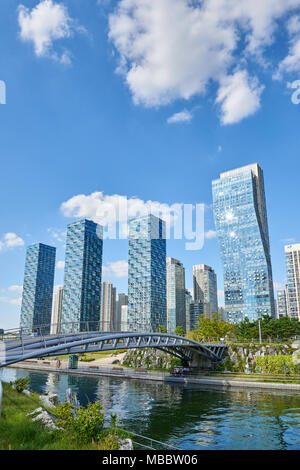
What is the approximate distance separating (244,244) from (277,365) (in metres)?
100.0

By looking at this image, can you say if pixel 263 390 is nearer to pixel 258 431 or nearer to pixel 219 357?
pixel 219 357

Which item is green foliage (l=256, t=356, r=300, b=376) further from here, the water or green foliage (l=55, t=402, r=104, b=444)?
green foliage (l=55, t=402, r=104, b=444)

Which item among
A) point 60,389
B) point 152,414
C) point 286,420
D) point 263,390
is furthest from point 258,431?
point 60,389

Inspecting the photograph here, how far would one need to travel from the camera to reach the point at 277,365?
198 ft

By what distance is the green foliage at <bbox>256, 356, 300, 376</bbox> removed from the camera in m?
58.9

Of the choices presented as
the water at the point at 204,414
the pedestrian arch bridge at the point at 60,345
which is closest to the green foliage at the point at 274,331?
the pedestrian arch bridge at the point at 60,345

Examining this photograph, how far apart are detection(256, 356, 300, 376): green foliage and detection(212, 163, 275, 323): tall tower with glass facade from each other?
91586 millimetres

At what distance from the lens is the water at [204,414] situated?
25547 millimetres

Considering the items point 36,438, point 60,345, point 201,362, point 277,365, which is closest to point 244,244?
point 201,362

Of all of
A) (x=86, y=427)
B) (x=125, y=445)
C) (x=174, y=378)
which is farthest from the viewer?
(x=174, y=378)

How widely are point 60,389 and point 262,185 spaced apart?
150853mm

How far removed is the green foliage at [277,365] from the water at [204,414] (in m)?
11.6

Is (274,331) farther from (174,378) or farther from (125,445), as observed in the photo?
(125,445)

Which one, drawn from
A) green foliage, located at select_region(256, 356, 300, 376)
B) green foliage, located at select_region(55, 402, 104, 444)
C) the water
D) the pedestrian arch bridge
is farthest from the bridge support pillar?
green foliage, located at select_region(55, 402, 104, 444)
